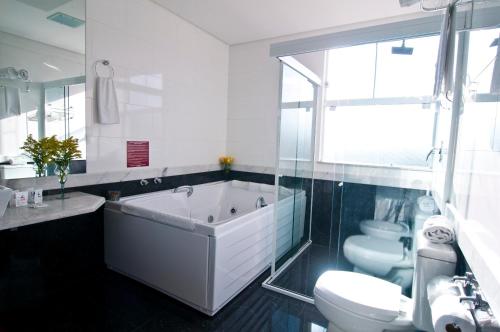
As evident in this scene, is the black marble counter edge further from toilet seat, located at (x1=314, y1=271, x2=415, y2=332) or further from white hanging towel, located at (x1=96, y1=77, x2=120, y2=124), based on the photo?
toilet seat, located at (x1=314, y1=271, x2=415, y2=332)

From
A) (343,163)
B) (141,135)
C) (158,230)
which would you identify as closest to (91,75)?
(141,135)

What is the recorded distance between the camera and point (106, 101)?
7.79 feet

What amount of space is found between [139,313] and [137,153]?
58.8 inches

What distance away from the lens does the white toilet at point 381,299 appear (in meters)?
1.13

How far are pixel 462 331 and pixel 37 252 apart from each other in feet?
8.66

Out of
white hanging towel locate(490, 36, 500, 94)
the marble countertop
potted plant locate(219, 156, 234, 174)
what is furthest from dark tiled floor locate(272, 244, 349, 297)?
white hanging towel locate(490, 36, 500, 94)

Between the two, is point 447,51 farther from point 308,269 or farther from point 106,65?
point 106,65

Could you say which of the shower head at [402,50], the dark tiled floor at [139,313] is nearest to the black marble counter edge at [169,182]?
the dark tiled floor at [139,313]

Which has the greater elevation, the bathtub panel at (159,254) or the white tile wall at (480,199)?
the white tile wall at (480,199)

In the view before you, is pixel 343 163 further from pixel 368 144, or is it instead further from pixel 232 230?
pixel 232 230

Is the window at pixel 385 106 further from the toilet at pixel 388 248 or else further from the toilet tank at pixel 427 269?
the toilet tank at pixel 427 269

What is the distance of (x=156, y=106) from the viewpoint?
292cm

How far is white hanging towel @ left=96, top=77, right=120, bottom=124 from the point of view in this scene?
2.34 meters

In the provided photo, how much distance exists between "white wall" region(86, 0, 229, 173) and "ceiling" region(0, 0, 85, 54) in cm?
9
